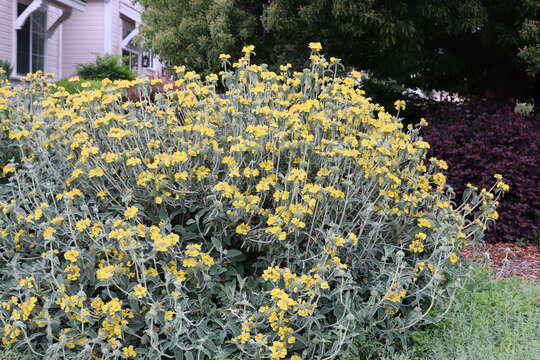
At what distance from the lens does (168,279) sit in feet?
7.70

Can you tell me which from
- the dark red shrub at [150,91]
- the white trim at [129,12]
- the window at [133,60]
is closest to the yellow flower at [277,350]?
the dark red shrub at [150,91]

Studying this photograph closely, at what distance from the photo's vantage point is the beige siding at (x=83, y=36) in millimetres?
14500

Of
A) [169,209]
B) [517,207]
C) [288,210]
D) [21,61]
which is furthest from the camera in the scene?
[21,61]

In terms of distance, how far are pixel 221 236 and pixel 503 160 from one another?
3480 mm

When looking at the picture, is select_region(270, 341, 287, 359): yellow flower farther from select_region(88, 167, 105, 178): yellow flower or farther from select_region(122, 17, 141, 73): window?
select_region(122, 17, 141, 73): window

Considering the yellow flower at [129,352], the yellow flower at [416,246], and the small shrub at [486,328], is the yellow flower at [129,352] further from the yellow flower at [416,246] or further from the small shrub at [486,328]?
the yellow flower at [416,246]

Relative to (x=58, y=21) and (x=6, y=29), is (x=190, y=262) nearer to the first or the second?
(x=6, y=29)

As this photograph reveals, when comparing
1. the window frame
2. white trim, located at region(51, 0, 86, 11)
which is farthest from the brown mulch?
white trim, located at region(51, 0, 86, 11)

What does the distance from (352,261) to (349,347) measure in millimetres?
490

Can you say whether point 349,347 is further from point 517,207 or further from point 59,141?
point 517,207

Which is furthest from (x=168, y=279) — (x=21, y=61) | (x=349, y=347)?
(x=21, y=61)

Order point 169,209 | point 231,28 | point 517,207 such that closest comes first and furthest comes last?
point 169,209 → point 517,207 → point 231,28

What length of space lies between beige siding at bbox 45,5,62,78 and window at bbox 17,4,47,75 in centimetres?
11

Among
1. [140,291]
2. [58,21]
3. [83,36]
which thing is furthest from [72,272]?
[83,36]
